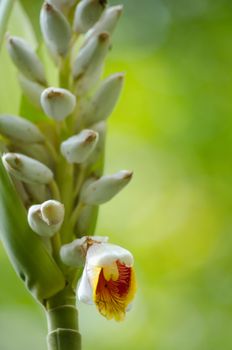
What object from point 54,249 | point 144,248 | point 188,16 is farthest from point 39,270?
point 188,16

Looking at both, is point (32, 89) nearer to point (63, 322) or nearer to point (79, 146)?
point (79, 146)

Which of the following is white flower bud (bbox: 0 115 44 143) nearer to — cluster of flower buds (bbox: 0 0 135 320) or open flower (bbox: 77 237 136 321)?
cluster of flower buds (bbox: 0 0 135 320)

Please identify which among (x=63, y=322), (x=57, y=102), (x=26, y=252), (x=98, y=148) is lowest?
(x=63, y=322)

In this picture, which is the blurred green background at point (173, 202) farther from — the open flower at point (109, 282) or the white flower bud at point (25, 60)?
the open flower at point (109, 282)

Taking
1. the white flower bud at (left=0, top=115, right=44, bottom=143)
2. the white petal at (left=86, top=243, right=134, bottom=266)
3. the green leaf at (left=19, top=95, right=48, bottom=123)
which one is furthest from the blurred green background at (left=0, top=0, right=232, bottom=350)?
the white petal at (left=86, top=243, right=134, bottom=266)

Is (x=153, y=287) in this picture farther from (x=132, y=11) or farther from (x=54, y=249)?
(x=54, y=249)

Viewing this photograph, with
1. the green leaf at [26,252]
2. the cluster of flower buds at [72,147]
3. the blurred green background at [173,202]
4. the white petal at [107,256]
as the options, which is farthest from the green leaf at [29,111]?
the blurred green background at [173,202]

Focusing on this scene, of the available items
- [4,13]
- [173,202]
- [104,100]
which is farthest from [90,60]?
[173,202]
